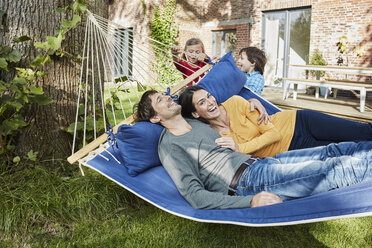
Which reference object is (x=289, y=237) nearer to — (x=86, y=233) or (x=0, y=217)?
(x=86, y=233)

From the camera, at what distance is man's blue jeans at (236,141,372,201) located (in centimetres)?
152

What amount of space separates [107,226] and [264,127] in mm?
1097

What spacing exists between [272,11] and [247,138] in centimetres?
741

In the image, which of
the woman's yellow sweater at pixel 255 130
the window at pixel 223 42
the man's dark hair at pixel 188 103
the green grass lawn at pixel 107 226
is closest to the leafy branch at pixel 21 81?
the green grass lawn at pixel 107 226

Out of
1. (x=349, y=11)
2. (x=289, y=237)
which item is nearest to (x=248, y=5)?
(x=349, y=11)

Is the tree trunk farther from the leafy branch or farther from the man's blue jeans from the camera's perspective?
the man's blue jeans

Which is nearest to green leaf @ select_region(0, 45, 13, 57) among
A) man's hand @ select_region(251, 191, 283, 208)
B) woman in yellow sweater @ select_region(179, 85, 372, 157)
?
woman in yellow sweater @ select_region(179, 85, 372, 157)

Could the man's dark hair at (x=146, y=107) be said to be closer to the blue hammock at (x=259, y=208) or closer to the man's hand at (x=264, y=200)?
the blue hammock at (x=259, y=208)

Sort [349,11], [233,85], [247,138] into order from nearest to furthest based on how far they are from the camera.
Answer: [247,138] < [233,85] < [349,11]

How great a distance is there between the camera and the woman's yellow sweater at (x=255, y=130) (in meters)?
2.00

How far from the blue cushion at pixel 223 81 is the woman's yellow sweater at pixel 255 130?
277 millimetres

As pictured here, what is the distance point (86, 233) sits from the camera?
187cm

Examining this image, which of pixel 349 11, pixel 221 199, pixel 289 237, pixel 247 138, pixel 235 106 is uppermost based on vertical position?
pixel 349 11

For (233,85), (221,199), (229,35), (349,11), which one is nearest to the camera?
(221,199)
